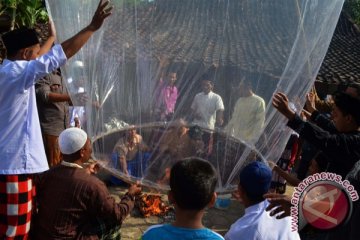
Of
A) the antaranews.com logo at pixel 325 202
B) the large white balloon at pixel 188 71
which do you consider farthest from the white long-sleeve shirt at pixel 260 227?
the large white balloon at pixel 188 71

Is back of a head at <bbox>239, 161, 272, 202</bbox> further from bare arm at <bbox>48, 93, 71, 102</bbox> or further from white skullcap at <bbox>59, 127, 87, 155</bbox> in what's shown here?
bare arm at <bbox>48, 93, 71, 102</bbox>

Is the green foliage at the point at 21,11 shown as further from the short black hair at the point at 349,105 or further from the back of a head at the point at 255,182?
the back of a head at the point at 255,182

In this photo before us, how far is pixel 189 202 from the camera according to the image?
5.01 ft

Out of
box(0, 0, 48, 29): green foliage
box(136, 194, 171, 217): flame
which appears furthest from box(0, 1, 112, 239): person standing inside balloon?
box(0, 0, 48, 29): green foliage

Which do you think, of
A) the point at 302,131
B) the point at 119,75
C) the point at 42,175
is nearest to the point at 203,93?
the point at 119,75

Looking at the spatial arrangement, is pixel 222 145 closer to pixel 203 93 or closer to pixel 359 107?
pixel 203 93

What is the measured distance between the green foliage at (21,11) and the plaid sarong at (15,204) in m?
8.73

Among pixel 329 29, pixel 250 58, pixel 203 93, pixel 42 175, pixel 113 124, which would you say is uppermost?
pixel 329 29

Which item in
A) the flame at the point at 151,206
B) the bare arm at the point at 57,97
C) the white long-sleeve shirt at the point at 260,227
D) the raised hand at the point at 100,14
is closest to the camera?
the white long-sleeve shirt at the point at 260,227

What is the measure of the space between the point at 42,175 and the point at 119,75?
31.4 inches

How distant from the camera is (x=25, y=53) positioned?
2.34 meters

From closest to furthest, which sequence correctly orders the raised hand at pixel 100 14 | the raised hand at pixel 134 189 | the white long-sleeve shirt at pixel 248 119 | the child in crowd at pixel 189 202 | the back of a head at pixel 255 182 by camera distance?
the child in crowd at pixel 189 202 < the back of a head at pixel 255 182 < the raised hand at pixel 100 14 < the raised hand at pixel 134 189 < the white long-sleeve shirt at pixel 248 119

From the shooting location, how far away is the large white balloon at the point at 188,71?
247cm

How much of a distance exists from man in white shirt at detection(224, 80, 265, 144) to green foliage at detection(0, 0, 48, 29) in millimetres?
8825
